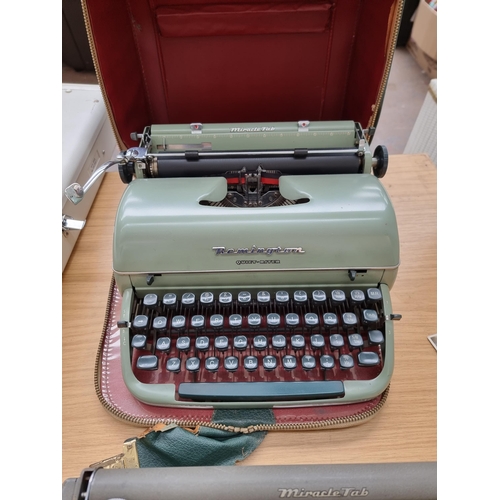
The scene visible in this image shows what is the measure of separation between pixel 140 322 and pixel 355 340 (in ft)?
1.94

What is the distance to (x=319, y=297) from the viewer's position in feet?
3.73

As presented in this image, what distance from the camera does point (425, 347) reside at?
1.31m

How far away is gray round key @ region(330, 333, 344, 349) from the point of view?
1.11 meters

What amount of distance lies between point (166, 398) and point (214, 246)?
1.41ft

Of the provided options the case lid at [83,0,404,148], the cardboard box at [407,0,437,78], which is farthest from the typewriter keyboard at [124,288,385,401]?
the cardboard box at [407,0,437,78]

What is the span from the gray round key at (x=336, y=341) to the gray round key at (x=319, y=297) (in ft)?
0.32

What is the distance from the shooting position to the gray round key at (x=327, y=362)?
110 centimetres

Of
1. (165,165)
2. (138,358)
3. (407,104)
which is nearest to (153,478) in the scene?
(138,358)

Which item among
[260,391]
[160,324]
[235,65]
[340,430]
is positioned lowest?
[340,430]

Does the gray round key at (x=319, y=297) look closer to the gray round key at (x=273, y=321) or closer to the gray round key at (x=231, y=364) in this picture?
the gray round key at (x=273, y=321)

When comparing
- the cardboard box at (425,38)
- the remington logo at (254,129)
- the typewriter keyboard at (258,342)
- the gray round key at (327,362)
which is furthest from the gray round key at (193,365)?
the cardboard box at (425,38)

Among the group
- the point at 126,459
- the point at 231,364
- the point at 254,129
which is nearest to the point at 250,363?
the point at 231,364

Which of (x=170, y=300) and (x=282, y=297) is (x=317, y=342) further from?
(x=170, y=300)

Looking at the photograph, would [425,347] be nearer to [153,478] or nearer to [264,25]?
[153,478]
